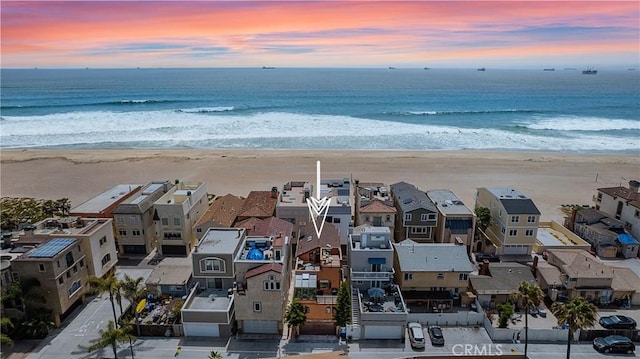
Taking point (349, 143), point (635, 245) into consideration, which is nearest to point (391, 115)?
point (349, 143)

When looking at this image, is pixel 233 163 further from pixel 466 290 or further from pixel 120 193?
pixel 466 290

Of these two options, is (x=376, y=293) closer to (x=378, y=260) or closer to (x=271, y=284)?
(x=378, y=260)

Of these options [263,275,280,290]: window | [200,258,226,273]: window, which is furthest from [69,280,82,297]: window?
[263,275,280,290]: window

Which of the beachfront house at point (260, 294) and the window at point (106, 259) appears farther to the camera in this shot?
the window at point (106, 259)

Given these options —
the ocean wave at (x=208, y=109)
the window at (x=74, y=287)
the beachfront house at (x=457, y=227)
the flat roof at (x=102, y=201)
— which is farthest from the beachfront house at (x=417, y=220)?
the ocean wave at (x=208, y=109)

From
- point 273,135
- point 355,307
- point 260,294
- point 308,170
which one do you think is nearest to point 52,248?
point 260,294

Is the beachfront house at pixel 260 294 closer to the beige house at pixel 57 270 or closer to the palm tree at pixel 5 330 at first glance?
the beige house at pixel 57 270
